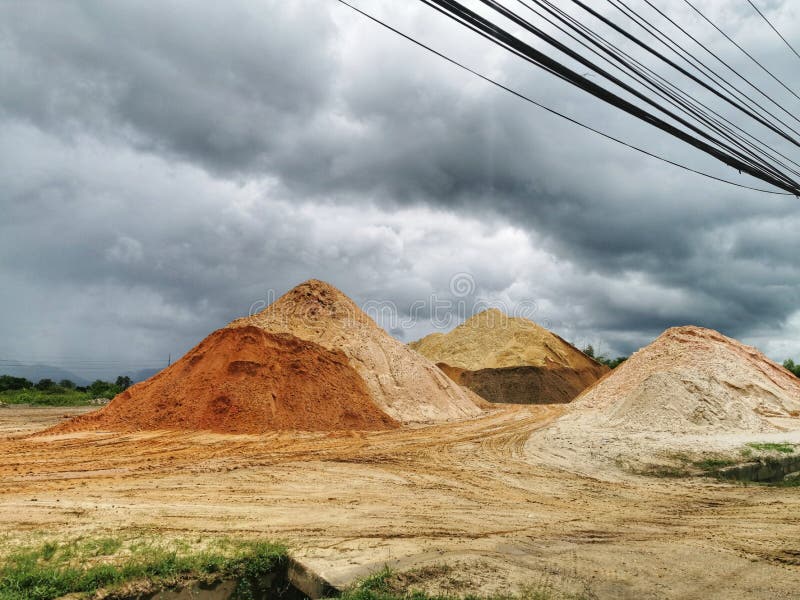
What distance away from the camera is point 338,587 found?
549 centimetres

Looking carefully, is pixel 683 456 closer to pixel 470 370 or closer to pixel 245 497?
pixel 245 497

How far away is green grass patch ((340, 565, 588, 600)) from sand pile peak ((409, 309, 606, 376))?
48710 mm

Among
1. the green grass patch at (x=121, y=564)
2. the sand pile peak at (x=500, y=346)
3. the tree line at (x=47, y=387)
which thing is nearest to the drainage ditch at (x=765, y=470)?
the green grass patch at (x=121, y=564)

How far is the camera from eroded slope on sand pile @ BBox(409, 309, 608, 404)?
5188cm

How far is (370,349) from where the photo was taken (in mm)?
29484

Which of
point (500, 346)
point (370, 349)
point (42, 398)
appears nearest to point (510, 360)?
point (500, 346)

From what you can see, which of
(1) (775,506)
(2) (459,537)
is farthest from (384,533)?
(1) (775,506)

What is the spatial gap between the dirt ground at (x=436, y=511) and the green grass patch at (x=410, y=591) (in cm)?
18

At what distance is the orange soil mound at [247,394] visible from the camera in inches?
814

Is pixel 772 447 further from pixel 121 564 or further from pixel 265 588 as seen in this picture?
pixel 121 564

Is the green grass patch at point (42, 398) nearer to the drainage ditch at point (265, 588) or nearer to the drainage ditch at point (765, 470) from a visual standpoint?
the drainage ditch at point (265, 588)

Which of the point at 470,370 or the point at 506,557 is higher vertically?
the point at 470,370

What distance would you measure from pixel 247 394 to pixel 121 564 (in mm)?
16481

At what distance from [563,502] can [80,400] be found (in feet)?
140
